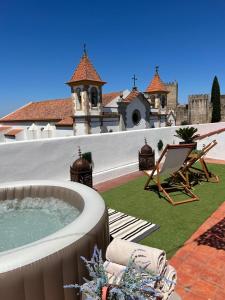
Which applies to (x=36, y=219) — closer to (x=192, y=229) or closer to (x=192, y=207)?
(x=192, y=229)

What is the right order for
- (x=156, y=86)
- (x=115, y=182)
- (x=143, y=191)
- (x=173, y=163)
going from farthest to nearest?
1. (x=156, y=86)
2. (x=115, y=182)
3. (x=143, y=191)
4. (x=173, y=163)

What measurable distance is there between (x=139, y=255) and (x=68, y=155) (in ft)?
24.3

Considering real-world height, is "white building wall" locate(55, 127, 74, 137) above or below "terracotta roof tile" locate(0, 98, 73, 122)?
below

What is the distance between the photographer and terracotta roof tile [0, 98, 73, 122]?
3038cm

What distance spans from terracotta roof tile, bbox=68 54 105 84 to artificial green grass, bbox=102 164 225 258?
15969 mm

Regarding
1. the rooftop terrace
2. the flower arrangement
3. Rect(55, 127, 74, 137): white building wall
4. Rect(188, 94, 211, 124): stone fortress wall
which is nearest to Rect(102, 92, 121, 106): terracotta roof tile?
Rect(55, 127, 74, 137): white building wall

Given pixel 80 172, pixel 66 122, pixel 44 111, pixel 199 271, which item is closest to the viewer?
pixel 199 271

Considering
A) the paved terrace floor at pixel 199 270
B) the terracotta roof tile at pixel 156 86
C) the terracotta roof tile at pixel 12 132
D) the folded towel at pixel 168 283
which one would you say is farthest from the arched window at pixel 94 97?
the folded towel at pixel 168 283

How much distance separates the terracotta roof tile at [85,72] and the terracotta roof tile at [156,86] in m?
9.64

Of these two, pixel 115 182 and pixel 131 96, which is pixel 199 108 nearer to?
pixel 131 96

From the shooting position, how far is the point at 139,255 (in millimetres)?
3377

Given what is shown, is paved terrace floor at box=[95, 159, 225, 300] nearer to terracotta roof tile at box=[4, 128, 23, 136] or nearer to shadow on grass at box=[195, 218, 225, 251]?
shadow on grass at box=[195, 218, 225, 251]

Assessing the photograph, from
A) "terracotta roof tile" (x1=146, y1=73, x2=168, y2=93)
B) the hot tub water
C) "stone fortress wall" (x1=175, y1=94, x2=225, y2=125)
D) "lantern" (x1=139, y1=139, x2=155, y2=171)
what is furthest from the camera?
"stone fortress wall" (x1=175, y1=94, x2=225, y2=125)

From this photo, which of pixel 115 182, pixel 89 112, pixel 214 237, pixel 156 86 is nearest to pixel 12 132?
pixel 89 112
